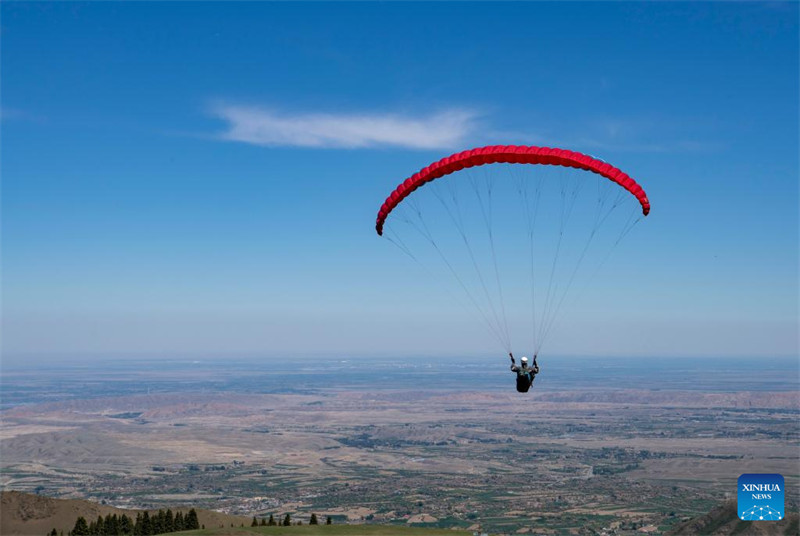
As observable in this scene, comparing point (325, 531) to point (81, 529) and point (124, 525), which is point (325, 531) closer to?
point (124, 525)

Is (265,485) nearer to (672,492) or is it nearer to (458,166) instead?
(672,492)

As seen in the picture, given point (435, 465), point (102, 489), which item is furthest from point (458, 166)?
point (435, 465)

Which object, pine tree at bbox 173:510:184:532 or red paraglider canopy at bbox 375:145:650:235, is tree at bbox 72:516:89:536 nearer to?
pine tree at bbox 173:510:184:532

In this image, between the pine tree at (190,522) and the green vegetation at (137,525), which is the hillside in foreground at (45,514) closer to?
the pine tree at (190,522)

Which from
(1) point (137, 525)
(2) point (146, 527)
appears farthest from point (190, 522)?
(1) point (137, 525)

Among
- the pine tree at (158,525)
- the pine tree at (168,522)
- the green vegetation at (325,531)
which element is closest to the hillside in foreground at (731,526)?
the green vegetation at (325,531)
